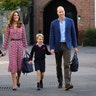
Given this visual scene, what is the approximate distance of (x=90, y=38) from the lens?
125 ft

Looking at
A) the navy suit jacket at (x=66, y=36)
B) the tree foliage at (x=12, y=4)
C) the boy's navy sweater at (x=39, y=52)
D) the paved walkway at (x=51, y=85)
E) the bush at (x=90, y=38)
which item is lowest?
the paved walkway at (x=51, y=85)

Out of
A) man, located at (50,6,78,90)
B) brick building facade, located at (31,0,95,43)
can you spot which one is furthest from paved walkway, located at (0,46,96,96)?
brick building facade, located at (31,0,95,43)

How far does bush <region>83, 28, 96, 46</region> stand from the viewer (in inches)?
1491

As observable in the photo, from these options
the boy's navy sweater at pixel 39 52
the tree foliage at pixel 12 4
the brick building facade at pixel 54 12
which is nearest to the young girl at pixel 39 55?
the boy's navy sweater at pixel 39 52

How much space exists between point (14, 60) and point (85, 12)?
2744cm

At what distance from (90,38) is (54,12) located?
16.6 ft

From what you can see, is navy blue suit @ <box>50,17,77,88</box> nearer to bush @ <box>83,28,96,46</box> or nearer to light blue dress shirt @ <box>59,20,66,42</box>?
light blue dress shirt @ <box>59,20,66,42</box>

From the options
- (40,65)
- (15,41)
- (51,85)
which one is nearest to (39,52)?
(40,65)

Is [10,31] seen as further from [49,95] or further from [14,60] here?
[49,95]

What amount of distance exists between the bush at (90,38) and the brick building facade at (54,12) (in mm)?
1783

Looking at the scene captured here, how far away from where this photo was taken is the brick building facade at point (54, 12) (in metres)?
40.2

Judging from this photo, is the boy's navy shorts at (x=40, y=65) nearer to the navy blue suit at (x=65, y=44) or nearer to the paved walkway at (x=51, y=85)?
the navy blue suit at (x=65, y=44)

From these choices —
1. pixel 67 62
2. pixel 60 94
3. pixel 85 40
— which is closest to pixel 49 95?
pixel 60 94

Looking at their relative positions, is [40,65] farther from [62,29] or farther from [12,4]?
[12,4]
